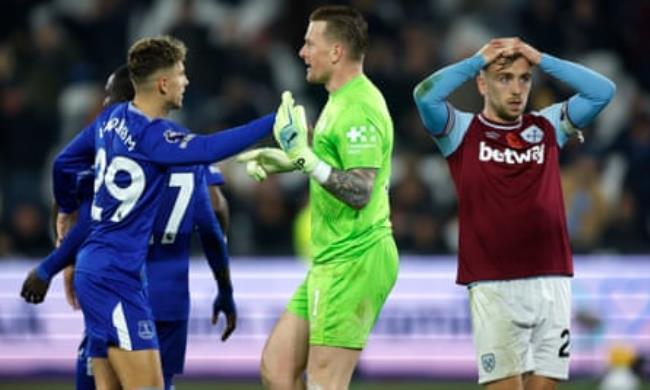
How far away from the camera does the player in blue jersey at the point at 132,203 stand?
8992mm

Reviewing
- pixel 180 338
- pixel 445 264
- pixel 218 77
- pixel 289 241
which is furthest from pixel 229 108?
pixel 180 338

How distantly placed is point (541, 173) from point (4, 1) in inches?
429

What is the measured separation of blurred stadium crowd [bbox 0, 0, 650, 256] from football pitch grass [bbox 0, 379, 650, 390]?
150 cm

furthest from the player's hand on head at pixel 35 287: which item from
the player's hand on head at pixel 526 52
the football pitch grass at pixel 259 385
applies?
the football pitch grass at pixel 259 385

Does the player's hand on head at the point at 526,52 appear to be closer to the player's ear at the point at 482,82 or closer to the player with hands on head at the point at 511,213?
the player with hands on head at the point at 511,213

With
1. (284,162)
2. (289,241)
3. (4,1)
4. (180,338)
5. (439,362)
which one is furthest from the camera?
(4,1)

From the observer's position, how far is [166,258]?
9.63m

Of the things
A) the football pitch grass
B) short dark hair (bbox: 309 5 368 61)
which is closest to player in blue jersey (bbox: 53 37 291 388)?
short dark hair (bbox: 309 5 368 61)

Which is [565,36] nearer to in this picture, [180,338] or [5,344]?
[5,344]

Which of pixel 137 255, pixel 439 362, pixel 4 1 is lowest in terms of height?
pixel 439 362

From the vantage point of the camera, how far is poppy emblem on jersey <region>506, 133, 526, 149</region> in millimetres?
9414

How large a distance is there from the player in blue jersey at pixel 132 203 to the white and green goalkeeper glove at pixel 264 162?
0.16 meters

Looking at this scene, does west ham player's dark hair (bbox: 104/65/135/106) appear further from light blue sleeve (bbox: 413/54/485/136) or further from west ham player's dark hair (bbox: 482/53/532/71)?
west ham player's dark hair (bbox: 482/53/532/71)

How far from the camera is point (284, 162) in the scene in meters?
9.05
